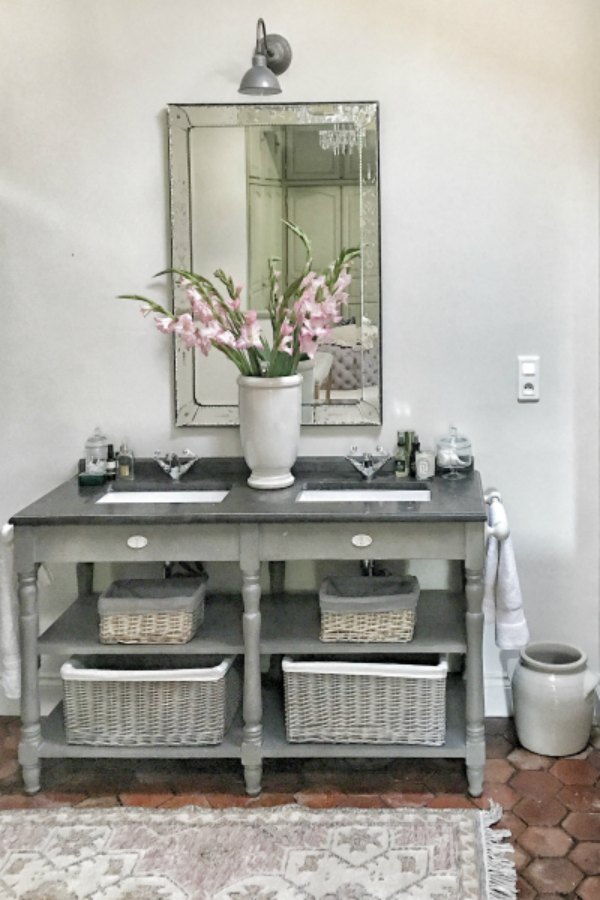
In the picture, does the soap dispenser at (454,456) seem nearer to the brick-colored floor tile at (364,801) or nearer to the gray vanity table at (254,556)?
→ the gray vanity table at (254,556)

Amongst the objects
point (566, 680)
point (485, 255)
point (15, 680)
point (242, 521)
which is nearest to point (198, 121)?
point (485, 255)

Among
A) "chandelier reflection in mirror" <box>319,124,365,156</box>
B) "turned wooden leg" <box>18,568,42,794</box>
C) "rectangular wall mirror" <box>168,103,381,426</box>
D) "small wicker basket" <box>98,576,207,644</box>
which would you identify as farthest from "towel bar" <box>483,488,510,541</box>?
"turned wooden leg" <box>18,568,42,794</box>

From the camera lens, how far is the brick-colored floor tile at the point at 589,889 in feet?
6.86

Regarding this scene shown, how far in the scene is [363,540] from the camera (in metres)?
2.43

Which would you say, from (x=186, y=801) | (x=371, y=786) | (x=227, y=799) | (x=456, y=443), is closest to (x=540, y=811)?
(x=371, y=786)

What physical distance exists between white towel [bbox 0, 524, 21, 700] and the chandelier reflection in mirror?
1.43 metres

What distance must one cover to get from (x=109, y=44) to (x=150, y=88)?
6.9 inches

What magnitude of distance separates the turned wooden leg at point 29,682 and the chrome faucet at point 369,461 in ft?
3.16

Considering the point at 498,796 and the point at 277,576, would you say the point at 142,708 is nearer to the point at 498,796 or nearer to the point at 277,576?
the point at 277,576

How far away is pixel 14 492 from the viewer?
300 cm

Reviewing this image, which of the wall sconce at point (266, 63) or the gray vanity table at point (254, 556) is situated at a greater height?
the wall sconce at point (266, 63)

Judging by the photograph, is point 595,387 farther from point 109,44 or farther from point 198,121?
point 109,44

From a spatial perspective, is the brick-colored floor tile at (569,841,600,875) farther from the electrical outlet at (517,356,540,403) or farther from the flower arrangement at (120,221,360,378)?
the flower arrangement at (120,221,360,378)

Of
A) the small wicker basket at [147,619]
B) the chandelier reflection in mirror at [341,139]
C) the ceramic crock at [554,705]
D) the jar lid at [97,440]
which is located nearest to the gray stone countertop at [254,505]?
the jar lid at [97,440]
